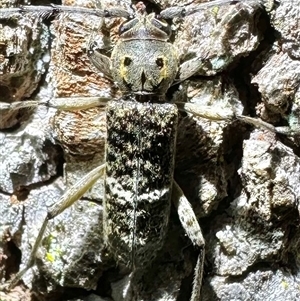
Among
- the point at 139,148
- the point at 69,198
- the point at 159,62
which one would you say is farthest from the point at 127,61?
the point at 69,198

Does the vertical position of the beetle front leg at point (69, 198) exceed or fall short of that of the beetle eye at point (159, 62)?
it falls short

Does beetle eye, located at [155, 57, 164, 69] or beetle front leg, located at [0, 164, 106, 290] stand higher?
beetle eye, located at [155, 57, 164, 69]

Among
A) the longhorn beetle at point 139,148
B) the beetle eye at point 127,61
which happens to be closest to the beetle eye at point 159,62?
the longhorn beetle at point 139,148

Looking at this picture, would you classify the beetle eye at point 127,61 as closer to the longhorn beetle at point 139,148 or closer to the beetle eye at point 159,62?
the longhorn beetle at point 139,148

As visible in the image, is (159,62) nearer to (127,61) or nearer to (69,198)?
(127,61)

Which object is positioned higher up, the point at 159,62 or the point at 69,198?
the point at 159,62

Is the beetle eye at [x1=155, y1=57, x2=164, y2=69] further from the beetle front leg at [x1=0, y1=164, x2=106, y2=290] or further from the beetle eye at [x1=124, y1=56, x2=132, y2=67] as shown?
the beetle front leg at [x1=0, y1=164, x2=106, y2=290]

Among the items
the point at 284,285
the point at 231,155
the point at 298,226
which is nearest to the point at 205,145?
the point at 231,155

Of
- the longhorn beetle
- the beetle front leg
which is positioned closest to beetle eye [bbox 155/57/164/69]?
the longhorn beetle
